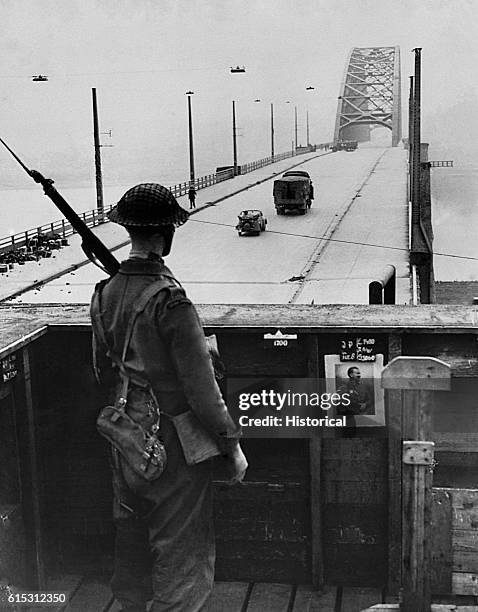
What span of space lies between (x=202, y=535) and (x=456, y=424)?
9.08 feet

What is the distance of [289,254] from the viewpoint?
33.2 meters

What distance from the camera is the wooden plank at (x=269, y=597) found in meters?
6.81

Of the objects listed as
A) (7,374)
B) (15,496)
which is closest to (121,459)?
(7,374)

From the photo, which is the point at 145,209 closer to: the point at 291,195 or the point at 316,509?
Answer: the point at 316,509

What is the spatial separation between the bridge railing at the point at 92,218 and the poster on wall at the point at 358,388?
12.4 ft

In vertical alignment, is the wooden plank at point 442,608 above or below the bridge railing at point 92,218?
above

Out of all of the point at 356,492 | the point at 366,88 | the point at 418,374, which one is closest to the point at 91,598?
the point at 356,492

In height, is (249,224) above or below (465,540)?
below

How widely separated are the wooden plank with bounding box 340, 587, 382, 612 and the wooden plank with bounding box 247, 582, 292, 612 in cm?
43

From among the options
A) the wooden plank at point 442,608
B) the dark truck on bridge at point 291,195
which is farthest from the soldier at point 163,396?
the dark truck on bridge at point 291,195

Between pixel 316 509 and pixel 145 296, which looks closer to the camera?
pixel 145 296

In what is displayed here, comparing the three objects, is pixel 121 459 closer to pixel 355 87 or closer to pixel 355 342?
pixel 355 342

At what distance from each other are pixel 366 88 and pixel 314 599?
16424 cm

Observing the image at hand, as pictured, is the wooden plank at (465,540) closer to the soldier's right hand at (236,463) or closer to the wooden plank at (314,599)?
the soldier's right hand at (236,463)
